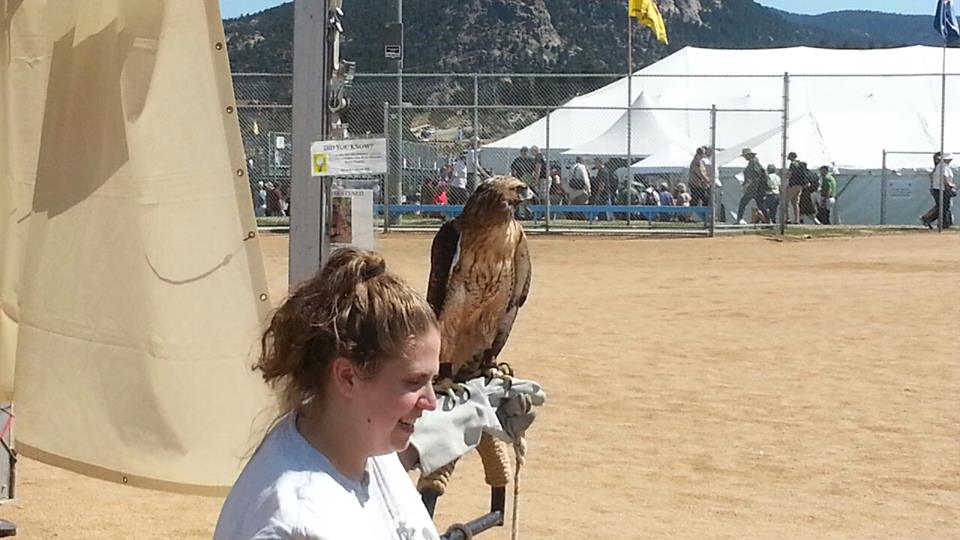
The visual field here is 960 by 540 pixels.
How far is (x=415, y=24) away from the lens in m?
106

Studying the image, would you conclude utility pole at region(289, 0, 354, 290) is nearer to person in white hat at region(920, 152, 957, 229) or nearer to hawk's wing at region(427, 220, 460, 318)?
hawk's wing at region(427, 220, 460, 318)

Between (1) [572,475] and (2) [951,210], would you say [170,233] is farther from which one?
(2) [951,210]

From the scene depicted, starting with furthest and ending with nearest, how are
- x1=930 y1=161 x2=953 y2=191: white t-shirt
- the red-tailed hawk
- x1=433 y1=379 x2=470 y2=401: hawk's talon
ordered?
x1=930 y1=161 x2=953 y2=191: white t-shirt
the red-tailed hawk
x1=433 y1=379 x2=470 y2=401: hawk's talon

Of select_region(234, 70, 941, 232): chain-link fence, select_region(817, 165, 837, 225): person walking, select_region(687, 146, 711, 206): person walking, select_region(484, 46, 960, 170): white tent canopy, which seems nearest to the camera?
select_region(234, 70, 941, 232): chain-link fence

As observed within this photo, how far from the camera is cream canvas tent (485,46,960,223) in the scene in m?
29.2

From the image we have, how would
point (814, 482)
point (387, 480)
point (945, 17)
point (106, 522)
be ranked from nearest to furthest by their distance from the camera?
point (387, 480)
point (106, 522)
point (814, 482)
point (945, 17)

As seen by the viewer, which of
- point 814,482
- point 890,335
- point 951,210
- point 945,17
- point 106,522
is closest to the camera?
point 106,522

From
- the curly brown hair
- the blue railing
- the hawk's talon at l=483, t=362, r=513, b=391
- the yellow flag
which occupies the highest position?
the yellow flag

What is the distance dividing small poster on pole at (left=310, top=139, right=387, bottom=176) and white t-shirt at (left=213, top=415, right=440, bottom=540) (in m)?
2.06

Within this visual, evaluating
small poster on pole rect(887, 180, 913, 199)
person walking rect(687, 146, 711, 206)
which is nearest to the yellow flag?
person walking rect(687, 146, 711, 206)

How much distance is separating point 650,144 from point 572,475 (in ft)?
74.4

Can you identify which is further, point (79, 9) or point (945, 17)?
point (945, 17)

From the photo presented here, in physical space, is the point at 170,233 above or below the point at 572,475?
above

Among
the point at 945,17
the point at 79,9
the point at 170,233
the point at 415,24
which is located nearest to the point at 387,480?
the point at 170,233
